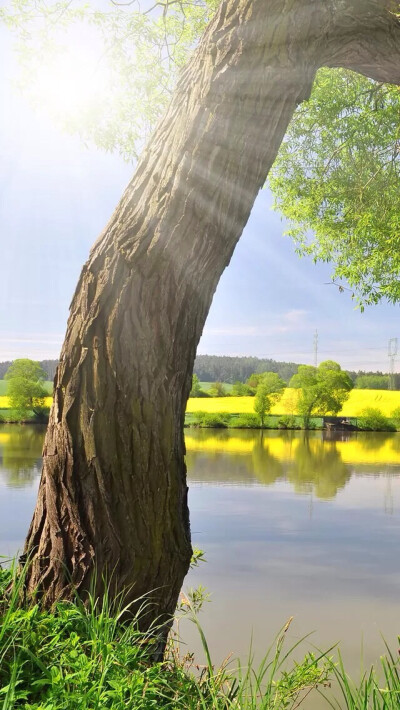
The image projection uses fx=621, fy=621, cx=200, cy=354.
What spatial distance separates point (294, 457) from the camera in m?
33.8

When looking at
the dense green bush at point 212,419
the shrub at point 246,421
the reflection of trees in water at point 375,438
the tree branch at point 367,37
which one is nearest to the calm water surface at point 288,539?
the tree branch at point 367,37

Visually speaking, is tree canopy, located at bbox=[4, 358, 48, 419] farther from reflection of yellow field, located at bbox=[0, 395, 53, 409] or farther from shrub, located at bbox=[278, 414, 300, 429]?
shrub, located at bbox=[278, 414, 300, 429]

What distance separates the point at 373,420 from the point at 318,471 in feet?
42.2

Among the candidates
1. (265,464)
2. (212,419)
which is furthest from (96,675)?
(212,419)

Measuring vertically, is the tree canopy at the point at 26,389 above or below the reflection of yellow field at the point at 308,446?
above

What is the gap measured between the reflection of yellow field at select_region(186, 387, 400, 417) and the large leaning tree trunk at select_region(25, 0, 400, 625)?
118ft

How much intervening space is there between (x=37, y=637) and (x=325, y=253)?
7011 millimetres

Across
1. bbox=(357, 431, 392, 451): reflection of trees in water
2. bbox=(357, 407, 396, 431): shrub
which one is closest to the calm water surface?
bbox=(357, 431, 392, 451): reflection of trees in water

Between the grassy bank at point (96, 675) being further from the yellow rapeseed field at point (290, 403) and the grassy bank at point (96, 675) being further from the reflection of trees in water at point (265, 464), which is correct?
the yellow rapeseed field at point (290, 403)

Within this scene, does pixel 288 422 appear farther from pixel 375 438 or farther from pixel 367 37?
pixel 367 37

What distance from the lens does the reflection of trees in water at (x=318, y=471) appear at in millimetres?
23859

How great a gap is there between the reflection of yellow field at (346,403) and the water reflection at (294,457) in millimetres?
1977

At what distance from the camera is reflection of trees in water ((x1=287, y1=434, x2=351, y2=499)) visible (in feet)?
78.3

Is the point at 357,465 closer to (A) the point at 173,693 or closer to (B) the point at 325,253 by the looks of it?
(B) the point at 325,253
